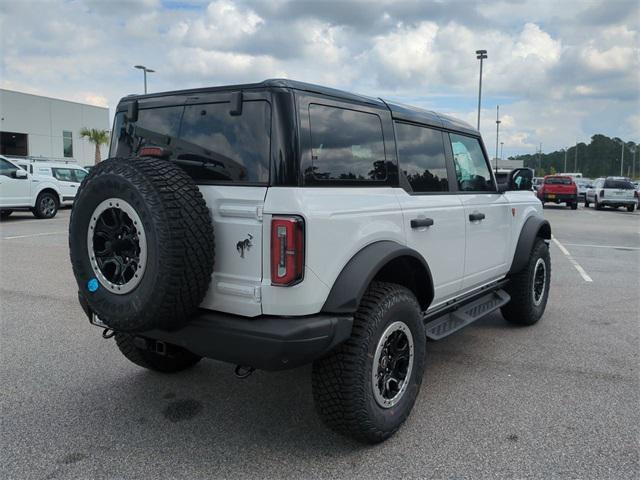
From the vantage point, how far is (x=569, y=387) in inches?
155

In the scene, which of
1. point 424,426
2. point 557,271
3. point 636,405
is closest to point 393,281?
point 424,426

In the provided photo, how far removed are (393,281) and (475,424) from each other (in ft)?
3.26

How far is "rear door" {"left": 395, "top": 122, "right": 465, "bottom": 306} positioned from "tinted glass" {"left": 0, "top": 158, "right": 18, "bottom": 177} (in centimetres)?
1417

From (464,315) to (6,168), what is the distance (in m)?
14.6

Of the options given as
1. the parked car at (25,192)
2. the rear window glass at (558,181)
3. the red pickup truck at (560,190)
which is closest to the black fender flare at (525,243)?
the parked car at (25,192)

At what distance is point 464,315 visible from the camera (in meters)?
4.36

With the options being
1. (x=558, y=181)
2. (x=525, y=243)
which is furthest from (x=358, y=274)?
(x=558, y=181)

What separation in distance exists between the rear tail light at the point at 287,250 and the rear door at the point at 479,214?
1.92m

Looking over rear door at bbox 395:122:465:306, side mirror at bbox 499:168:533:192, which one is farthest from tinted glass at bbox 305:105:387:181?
side mirror at bbox 499:168:533:192

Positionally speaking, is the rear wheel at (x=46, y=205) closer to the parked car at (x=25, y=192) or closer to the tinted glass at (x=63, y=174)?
the parked car at (x=25, y=192)

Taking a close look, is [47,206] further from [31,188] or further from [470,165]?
[470,165]

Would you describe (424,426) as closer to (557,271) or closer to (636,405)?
(636,405)

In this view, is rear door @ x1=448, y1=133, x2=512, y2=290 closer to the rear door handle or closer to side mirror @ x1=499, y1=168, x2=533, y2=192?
side mirror @ x1=499, y1=168, x2=533, y2=192

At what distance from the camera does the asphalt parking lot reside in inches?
114
